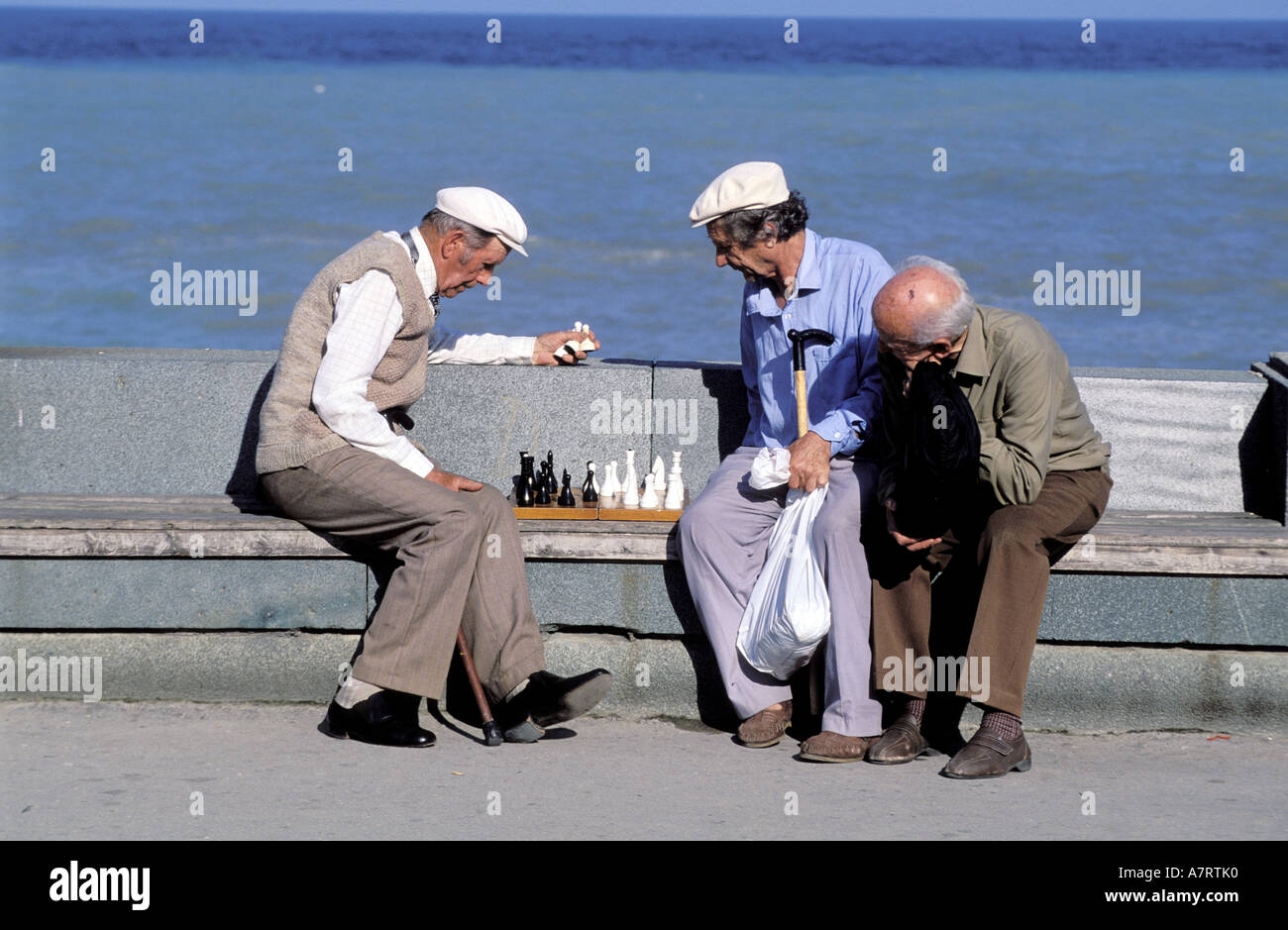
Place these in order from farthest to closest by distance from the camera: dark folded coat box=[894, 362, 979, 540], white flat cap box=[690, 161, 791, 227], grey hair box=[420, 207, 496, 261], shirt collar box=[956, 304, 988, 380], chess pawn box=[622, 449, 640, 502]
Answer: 1. chess pawn box=[622, 449, 640, 502]
2. white flat cap box=[690, 161, 791, 227]
3. grey hair box=[420, 207, 496, 261]
4. shirt collar box=[956, 304, 988, 380]
5. dark folded coat box=[894, 362, 979, 540]

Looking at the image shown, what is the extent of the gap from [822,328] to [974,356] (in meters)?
0.68

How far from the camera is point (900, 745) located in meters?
4.97

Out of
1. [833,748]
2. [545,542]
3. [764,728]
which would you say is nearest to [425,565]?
[545,542]

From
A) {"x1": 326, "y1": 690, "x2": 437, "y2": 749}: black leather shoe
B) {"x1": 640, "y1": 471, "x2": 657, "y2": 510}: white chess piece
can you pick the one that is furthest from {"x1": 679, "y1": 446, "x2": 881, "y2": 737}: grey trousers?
{"x1": 326, "y1": 690, "x2": 437, "y2": 749}: black leather shoe

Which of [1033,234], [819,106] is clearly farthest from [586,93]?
[1033,234]

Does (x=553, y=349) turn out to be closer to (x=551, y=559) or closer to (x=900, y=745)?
(x=551, y=559)

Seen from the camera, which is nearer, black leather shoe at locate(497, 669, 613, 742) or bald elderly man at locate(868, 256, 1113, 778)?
bald elderly man at locate(868, 256, 1113, 778)

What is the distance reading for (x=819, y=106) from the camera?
4250 centimetres

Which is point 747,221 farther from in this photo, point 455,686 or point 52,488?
point 52,488

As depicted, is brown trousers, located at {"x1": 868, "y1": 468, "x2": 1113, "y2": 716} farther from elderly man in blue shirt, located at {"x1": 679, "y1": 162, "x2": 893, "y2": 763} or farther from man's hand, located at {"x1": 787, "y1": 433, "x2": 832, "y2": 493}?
man's hand, located at {"x1": 787, "y1": 433, "x2": 832, "y2": 493}

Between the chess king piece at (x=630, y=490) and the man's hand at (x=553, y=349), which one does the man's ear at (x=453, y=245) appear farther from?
the chess king piece at (x=630, y=490)

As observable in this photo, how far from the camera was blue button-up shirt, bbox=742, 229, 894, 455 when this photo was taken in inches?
213

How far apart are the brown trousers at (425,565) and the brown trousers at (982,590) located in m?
1.07

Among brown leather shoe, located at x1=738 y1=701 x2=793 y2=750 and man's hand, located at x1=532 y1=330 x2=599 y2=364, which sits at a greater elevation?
man's hand, located at x1=532 y1=330 x2=599 y2=364
